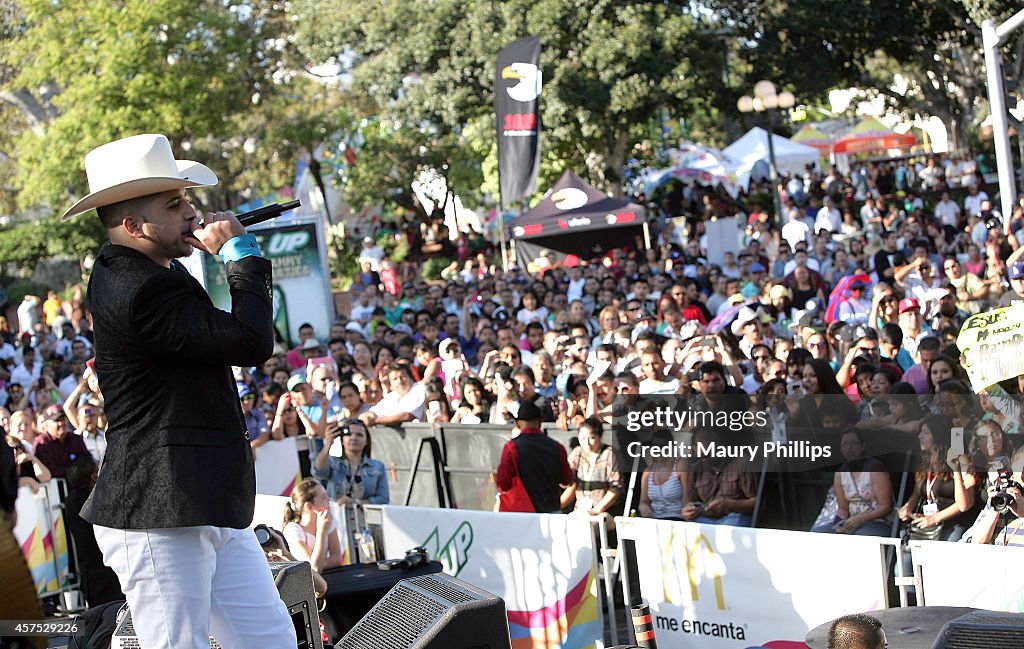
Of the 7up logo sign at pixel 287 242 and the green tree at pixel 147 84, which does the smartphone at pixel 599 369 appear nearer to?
the 7up logo sign at pixel 287 242

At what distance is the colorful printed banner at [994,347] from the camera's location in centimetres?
753

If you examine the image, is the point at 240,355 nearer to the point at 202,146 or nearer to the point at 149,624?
the point at 149,624

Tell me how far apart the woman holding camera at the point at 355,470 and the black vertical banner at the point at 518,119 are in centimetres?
959

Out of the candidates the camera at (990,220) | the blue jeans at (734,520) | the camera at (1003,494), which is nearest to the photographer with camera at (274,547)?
the blue jeans at (734,520)

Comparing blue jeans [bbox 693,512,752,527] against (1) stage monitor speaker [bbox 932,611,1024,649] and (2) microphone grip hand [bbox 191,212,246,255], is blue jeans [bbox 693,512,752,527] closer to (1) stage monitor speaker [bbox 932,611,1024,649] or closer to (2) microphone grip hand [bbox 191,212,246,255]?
(1) stage monitor speaker [bbox 932,611,1024,649]

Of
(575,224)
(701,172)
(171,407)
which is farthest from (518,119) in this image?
(701,172)

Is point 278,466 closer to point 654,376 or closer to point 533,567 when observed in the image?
point 654,376

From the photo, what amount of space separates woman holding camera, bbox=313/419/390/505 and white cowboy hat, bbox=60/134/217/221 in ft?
18.8

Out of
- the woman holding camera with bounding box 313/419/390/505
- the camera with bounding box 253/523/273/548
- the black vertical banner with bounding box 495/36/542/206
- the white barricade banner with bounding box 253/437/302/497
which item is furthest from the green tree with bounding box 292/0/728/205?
the camera with bounding box 253/523/273/548

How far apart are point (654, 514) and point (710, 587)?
3.64 ft

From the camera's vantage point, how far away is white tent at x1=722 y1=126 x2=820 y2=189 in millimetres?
36312

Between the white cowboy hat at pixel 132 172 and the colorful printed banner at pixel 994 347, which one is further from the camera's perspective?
the colorful printed banner at pixel 994 347

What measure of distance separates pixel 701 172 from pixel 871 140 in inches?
465

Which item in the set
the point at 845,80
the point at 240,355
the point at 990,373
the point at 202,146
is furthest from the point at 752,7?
the point at 240,355
